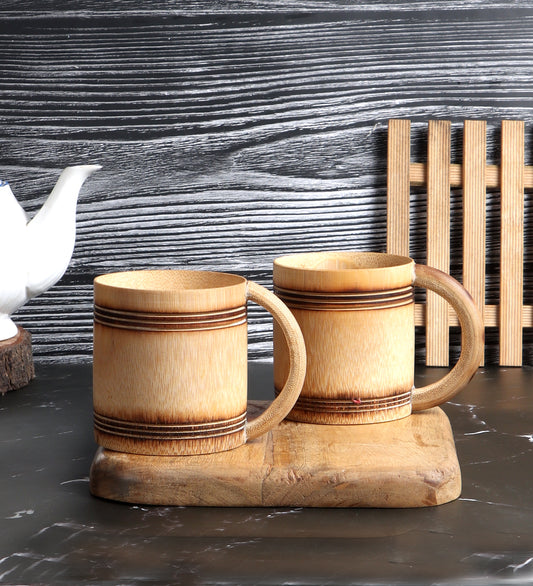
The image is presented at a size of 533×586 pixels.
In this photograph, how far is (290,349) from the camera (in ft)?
1.90

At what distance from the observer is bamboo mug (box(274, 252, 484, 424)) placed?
0.62 metres

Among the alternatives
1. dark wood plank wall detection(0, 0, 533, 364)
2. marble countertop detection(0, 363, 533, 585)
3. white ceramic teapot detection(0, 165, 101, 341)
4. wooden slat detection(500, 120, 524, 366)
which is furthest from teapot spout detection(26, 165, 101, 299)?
wooden slat detection(500, 120, 524, 366)

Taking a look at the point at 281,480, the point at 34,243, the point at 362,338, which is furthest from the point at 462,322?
the point at 34,243

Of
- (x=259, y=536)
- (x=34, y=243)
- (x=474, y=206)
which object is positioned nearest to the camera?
(x=259, y=536)

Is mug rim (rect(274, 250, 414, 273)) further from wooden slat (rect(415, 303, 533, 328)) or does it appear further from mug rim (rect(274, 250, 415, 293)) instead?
wooden slat (rect(415, 303, 533, 328))

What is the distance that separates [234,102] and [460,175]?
0.29m

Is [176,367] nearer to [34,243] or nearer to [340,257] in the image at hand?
[340,257]

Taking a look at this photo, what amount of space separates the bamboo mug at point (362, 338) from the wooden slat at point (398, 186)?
1.10 feet

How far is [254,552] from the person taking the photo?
1.60 feet

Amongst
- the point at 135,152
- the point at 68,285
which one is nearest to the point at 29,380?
the point at 68,285

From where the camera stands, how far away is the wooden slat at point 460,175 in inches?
38.3

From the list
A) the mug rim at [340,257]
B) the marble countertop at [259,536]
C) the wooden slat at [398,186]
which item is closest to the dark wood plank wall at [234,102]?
the wooden slat at [398,186]

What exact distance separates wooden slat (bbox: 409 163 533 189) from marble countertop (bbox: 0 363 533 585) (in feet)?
1.32

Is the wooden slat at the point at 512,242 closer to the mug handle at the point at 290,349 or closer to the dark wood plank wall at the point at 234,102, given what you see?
the dark wood plank wall at the point at 234,102
